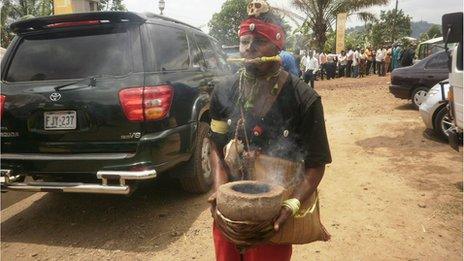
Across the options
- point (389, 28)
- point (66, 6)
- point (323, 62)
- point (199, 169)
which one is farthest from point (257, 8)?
point (389, 28)

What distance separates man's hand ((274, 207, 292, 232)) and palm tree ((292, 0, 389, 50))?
862 inches

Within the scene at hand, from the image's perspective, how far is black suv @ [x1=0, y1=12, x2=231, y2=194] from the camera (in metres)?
3.58

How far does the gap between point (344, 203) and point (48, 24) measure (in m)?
3.72

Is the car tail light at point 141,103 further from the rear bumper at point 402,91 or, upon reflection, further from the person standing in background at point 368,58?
the person standing in background at point 368,58

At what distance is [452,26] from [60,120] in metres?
4.43

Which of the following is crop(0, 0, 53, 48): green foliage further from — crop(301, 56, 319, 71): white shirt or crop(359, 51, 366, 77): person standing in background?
crop(359, 51, 366, 77): person standing in background

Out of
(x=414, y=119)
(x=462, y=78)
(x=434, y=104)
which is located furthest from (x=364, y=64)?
(x=462, y=78)

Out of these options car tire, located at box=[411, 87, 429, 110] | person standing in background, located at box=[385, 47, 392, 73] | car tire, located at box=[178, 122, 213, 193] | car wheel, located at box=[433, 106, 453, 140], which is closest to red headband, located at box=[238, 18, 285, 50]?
car tire, located at box=[178, 122, 213, 193]

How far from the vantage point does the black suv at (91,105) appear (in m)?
3.58

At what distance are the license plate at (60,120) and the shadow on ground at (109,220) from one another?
1.10m

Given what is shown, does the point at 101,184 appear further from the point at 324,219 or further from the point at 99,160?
the point at 324,219

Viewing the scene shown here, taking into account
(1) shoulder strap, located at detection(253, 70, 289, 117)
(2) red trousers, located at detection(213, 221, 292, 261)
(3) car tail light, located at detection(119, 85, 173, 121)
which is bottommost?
(2) red trousers, located at detection(213, 221, 292, 261)

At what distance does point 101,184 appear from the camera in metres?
3.65

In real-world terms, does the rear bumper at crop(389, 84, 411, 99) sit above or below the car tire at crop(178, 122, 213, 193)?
above
